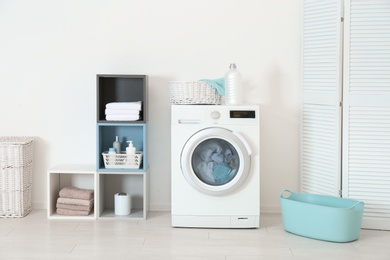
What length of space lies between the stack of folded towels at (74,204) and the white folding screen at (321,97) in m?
1.63

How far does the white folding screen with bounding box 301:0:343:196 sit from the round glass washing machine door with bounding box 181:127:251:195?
612mm

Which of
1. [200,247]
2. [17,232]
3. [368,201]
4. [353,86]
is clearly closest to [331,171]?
[368,201]

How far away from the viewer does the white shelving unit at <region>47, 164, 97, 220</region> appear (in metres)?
4.67

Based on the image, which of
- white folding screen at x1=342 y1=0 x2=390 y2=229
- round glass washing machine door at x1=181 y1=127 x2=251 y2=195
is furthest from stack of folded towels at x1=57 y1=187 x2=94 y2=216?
white folding screen at x1=342 y1=0 x2=390 y2=229

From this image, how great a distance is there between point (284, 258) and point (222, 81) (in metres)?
1.45

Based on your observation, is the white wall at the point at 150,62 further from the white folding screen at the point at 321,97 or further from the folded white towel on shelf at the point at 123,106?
the folded white towel on shelf at the point at 123,106

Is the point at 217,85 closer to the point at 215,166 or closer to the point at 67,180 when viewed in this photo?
the point at 215,166

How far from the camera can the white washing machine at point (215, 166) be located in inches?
171

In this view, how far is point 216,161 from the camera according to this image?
14.4 feet

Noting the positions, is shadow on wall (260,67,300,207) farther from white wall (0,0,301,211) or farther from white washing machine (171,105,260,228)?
white washing machine (171,105,260,228)

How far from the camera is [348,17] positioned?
4.32 metres

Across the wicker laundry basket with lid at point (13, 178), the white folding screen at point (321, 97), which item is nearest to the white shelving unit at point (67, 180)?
the wicker laundry basket with lid at point (13, 178)

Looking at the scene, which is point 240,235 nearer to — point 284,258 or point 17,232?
point 284,258

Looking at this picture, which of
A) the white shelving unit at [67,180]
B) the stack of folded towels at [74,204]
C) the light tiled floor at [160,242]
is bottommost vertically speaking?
the light tiled floor at [160,242]
